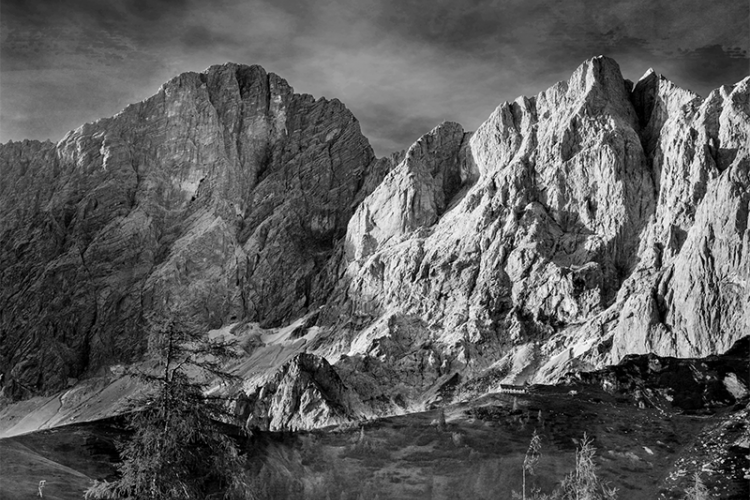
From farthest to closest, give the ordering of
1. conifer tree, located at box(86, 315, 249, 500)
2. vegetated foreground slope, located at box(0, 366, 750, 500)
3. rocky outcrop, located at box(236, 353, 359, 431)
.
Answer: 1. rocky outcrop, located at box(236, 353, 359, 431)
2. vegetated foreground slope, located at box(0, 366, 750, 500)
3. conifer tree, located at box(86, 315, 249, 500)

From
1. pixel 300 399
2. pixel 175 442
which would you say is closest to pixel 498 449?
pixel 300 399

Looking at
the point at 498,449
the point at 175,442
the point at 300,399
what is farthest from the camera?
the point at 300,399

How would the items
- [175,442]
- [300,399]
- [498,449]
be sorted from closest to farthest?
[175,442] < [498,449] < [300,399]

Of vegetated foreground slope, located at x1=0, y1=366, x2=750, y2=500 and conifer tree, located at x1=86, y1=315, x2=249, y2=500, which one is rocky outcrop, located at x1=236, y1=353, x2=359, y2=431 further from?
conifer tree, located at x1=86, y1=315, x2=249, y2=500

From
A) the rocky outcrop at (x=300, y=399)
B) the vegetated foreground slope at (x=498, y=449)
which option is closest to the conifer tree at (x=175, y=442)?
the vegetated foreground slope at (x=498, y=449)

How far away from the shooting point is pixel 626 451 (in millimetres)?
101938

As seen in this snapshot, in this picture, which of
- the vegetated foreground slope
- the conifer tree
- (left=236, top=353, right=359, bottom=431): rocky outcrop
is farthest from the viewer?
(left=236, top=353, right=359, bottom=431): rocky outcrop

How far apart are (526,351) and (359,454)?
9467 centimetres

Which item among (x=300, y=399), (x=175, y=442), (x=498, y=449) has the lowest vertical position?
(x=498, y=449)

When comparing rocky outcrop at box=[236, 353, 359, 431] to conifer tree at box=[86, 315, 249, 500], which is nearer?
conifer tree at box=[86, 315, 249, 500]

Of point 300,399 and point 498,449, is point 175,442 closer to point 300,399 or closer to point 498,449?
point 498,449

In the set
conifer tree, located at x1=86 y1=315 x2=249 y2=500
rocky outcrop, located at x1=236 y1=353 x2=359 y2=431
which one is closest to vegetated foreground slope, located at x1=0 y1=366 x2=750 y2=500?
conifer tree, located at x1=86 y1=315 x2=249 y2=500

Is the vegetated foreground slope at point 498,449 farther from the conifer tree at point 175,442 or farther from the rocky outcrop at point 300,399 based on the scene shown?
the rocky outcrop at point 300,399

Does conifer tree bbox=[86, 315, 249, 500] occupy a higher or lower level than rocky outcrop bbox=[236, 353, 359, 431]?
lower
